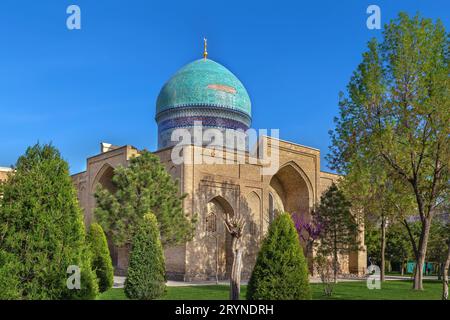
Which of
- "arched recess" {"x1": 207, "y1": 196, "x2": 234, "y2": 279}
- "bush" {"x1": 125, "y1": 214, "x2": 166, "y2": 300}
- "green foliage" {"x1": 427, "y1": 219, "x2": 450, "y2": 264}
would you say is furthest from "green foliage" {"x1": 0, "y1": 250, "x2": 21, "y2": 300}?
"green foliage" {"x1": 427, "y1": 219, "x2": 450, "y2": 264}

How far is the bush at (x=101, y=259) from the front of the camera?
40.3 feet

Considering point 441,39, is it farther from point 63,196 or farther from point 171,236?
point 63,196

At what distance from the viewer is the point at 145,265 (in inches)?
395

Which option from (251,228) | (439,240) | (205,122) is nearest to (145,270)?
(251,228)

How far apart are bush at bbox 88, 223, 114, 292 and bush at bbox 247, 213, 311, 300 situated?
5835mm

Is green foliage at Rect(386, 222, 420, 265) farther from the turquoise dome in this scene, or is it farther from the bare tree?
the bare tree

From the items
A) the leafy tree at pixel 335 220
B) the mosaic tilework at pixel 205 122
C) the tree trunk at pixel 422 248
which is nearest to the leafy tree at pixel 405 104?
the tree trunk at pixel 422 248

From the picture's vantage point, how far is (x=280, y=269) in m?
7.42

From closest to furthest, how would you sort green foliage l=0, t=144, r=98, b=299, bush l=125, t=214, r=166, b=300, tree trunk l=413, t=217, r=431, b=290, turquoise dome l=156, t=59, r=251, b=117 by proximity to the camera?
green foliage l=0, t=144, r=98, b=299 → bush l=125, t=214, r=166, b=300 → tree trunk l=413, t=217, r=431, b=290 → turquoise dome l=156, t=59, r=251, b=117

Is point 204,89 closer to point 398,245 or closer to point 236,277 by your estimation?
point 398,245

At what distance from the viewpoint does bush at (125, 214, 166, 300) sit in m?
9.92

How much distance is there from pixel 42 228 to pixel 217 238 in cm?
1368
